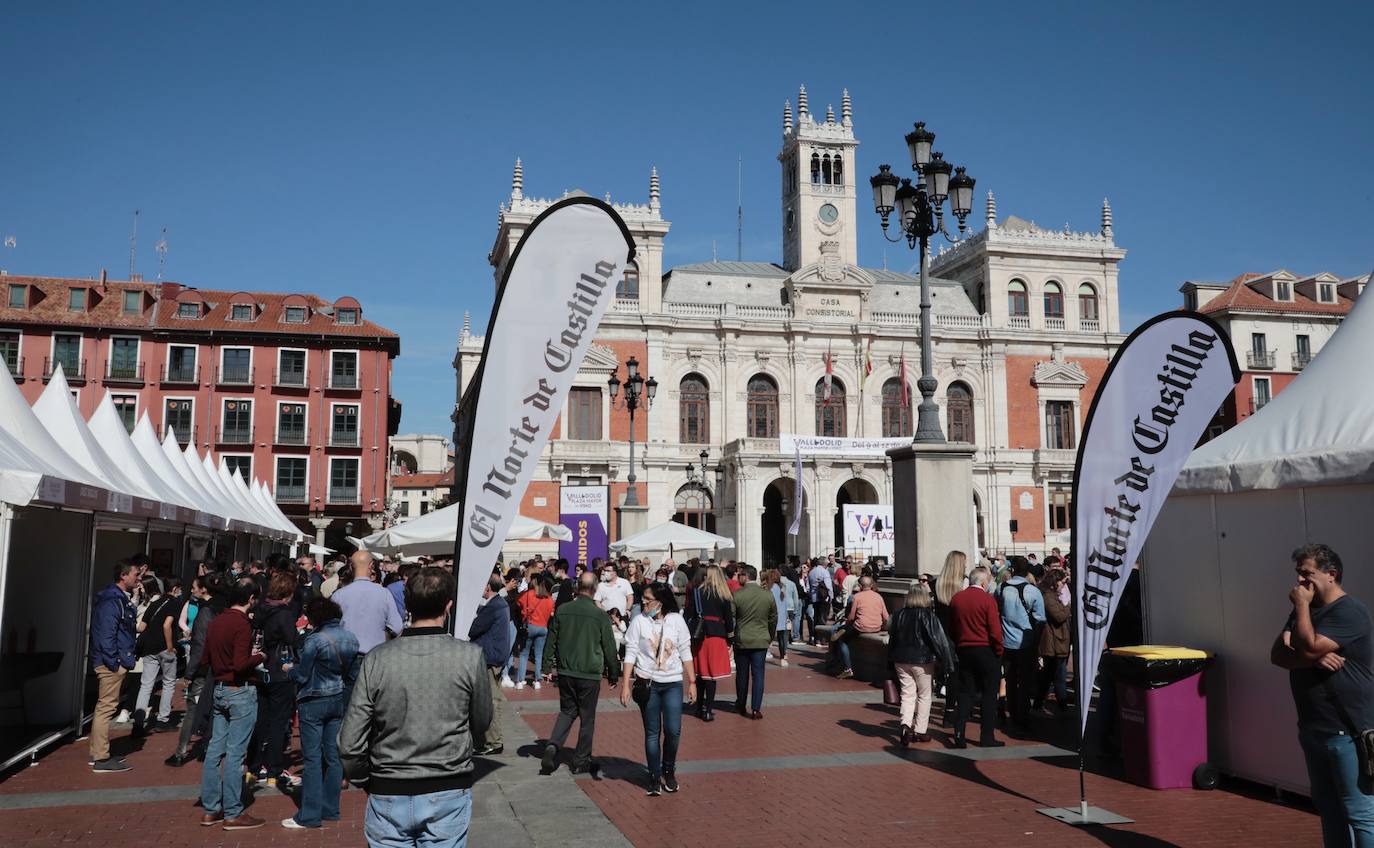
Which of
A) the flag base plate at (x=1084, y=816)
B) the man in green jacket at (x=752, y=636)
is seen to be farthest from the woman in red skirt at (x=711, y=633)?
the flag base plate at (x=1084, y=816)

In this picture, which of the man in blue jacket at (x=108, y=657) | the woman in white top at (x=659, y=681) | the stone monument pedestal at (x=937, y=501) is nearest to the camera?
the woman in white top at (x=659, y=681)

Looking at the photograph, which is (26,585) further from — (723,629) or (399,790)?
(399,790)

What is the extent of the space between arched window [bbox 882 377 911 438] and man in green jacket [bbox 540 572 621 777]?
4042 centimetres

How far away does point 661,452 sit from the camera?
44.4 m

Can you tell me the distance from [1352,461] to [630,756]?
6.47 meters

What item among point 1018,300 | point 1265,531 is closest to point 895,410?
point 1018,300

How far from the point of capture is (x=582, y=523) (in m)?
23.6

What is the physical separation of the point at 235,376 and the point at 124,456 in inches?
1252

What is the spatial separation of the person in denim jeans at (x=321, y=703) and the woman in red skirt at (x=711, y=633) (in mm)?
4931

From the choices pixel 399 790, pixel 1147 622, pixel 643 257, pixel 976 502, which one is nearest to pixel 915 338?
pixel 976 502

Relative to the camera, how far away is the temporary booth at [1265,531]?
720 centimetres

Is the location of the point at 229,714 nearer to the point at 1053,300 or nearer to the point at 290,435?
the point at 290,435

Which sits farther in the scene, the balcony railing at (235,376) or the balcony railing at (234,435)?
the balcony railing at (235,376)

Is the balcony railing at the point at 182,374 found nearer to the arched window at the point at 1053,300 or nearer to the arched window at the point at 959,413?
the arched window at the point at 959,413
